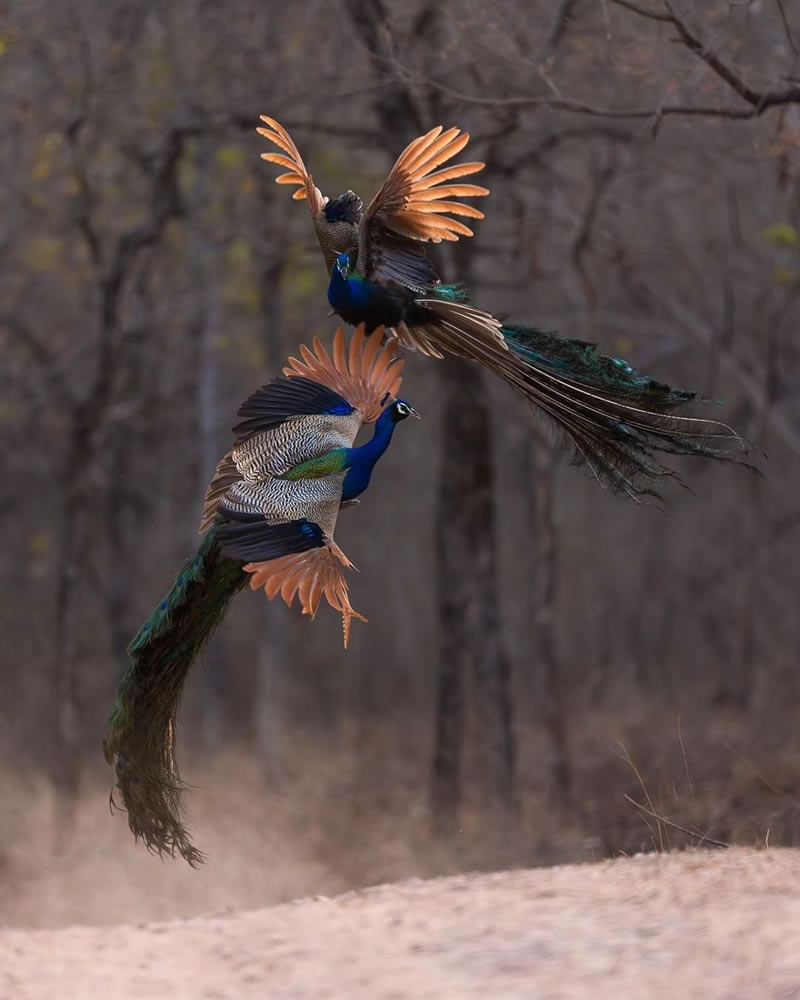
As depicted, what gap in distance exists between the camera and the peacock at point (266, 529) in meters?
4.81

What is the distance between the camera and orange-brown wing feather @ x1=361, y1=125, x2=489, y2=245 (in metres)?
4.78

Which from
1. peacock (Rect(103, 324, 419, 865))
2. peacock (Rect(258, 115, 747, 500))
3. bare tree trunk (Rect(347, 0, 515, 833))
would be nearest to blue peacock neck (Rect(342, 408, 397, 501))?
peacock (Rect(103, 324, 419, 865))

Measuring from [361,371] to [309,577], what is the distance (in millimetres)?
824

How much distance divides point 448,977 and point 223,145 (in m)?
12.9

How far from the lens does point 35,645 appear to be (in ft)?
72.3

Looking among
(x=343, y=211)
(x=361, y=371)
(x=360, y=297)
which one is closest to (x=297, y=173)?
(x=343, y=211)

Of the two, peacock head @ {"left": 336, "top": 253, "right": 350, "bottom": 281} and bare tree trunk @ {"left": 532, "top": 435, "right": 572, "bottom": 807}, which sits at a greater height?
peacock head @ {"left": 336, "top": 253, "right": 350, "bottom": 281}

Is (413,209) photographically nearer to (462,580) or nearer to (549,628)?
(462,580)

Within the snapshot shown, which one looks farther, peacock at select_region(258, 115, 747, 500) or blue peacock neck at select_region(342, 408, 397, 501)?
blue peacock neck at select_region(342, 408, 397, 501)

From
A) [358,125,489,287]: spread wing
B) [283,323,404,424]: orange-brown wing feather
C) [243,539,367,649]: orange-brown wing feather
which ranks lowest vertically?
A: [243,539,367,649]: orange-brown wing feather

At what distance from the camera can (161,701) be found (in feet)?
18.3

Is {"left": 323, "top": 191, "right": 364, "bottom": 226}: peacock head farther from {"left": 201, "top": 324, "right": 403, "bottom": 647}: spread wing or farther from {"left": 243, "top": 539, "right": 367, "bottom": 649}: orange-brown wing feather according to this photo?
{"left": 243, "top": 539, "right": 367, "bottom": 649}: orange-brown wing feather

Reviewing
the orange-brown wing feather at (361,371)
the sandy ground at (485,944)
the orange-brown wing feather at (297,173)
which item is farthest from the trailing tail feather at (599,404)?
the sandy ground at (485,944)

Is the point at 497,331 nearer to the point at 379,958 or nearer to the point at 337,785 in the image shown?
the point at 379,958
